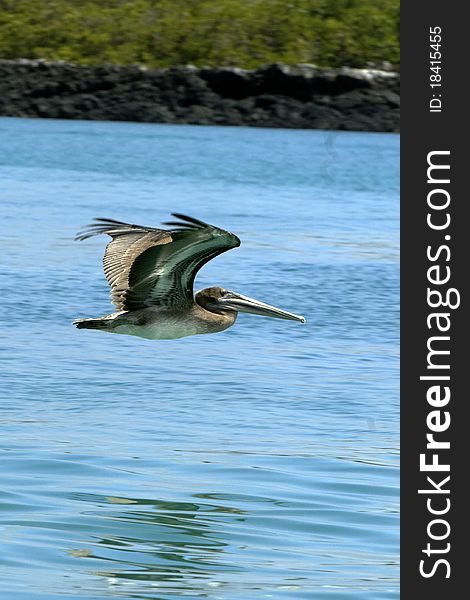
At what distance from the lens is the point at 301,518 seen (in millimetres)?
9266

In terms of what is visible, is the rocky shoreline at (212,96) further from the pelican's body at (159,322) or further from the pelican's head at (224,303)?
the pelican's body at (159,322)

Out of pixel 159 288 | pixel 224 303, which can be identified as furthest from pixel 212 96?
pixel 159 288

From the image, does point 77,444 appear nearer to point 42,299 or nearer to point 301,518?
point 301,518

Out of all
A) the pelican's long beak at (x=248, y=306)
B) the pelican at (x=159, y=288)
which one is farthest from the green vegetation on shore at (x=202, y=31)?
the pelican at (x=159, y=288)

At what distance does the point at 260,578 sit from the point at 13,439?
3082 millimetres

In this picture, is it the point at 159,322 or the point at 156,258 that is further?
the point at 159,322

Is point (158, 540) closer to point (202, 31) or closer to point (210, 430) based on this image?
point (210, 430)

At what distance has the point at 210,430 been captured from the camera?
1141 centimetres

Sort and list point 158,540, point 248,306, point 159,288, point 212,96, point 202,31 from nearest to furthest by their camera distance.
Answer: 1. point 158,540
2. point 159,288
3. point 248,306
4. point 212,96
5. point 202,31

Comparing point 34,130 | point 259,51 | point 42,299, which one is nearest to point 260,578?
point 42,299

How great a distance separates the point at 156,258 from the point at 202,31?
61664mm

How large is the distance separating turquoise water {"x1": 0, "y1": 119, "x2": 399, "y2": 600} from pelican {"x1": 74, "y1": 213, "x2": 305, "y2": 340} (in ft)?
3.13

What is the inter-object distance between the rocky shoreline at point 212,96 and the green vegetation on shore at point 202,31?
608 centimetres

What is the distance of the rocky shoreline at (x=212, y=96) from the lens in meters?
56.3
